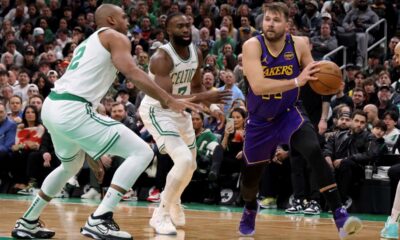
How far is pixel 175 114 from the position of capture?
9023mm

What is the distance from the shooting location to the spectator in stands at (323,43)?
56.4 feet

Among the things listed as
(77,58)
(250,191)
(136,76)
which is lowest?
(250,191)

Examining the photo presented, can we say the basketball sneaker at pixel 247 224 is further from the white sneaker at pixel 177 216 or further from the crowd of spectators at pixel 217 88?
→ the crowd of spectators at pixel 217 88

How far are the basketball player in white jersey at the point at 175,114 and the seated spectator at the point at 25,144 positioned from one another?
240 inches

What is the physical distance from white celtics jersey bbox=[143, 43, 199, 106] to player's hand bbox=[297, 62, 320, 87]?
2031 mm

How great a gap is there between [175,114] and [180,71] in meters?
0.47

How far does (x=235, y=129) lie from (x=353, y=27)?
5.67 metres

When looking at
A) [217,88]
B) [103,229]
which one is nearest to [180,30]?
[103,229]

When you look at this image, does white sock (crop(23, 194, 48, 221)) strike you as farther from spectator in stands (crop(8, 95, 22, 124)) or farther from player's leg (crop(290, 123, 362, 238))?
spectator in stands (crop(8, 95, 22, 124))

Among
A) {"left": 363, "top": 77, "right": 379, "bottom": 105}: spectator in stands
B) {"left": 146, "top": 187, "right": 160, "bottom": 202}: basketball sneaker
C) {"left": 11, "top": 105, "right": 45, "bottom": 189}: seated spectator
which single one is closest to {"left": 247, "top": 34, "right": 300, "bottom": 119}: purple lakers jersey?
{"left": 146, "top": 187, "right": 160, "bottom": 202}: basketball sneaker

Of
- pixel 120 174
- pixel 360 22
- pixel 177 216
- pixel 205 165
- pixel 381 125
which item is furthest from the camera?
pixel 360 22

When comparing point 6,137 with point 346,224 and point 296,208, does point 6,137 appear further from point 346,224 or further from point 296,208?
point 346,224

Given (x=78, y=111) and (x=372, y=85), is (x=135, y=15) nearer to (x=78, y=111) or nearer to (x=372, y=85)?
(x=372, y=85)

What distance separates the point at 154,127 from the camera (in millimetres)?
8969
